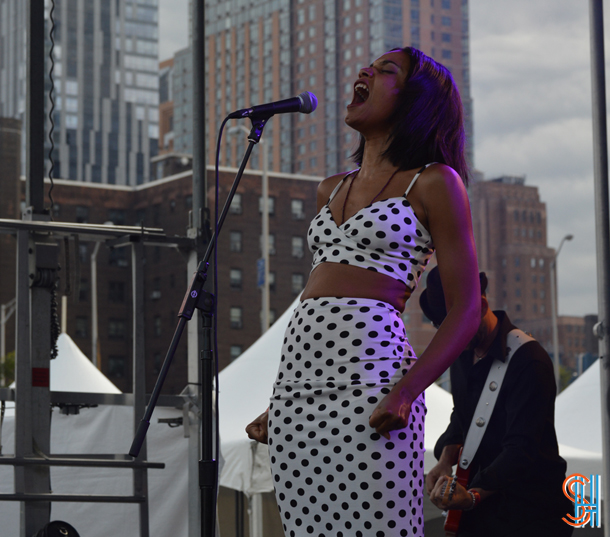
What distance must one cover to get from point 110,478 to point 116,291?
75.7 metres

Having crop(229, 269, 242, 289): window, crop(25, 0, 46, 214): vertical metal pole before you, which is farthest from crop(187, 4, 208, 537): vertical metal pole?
crop(229, 269, 242, 289): window

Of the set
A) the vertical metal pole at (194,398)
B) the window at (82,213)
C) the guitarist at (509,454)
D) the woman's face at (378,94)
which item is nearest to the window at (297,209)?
the window at (82,213)

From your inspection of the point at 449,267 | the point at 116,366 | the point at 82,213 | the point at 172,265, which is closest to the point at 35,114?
the point at 449,267

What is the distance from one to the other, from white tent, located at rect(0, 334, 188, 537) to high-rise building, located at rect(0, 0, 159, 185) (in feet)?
384

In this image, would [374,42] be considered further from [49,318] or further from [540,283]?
[49,318]

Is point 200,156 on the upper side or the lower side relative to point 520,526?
upper

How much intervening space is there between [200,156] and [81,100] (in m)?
126

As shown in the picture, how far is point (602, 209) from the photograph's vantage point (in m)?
5.07

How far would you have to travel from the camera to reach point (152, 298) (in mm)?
77438

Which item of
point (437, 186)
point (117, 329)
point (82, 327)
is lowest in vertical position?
point (117, 329)

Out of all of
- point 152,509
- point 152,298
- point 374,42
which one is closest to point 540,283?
point 374,42

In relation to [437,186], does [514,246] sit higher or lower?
higher

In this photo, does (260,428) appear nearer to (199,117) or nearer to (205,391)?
(205,391)

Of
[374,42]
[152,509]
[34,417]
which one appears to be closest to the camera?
[34,417]
